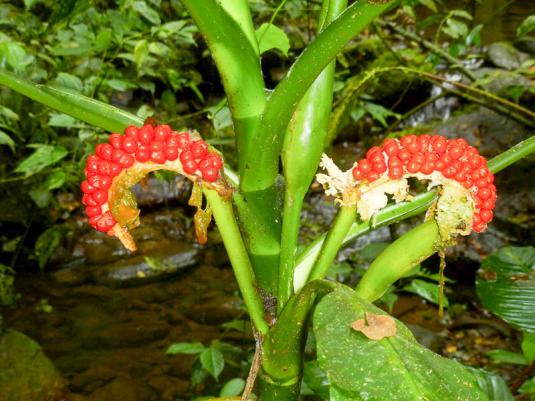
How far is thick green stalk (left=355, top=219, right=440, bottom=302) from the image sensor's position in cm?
62

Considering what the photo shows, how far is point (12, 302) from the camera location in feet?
10.9

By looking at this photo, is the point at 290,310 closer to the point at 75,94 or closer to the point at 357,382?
the point at 357,382

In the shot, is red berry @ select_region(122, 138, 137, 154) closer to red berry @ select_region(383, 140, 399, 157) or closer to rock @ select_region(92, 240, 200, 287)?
red berry @ select_region(383, 140, 399, 157)

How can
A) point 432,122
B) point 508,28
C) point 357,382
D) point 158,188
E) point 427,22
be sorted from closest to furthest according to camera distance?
point 357,382 < point 427,22 < point 158,188 < point 432,122 < point 508,28

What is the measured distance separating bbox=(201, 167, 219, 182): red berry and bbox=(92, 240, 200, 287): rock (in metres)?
3.18

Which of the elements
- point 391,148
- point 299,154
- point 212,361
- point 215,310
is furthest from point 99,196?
point 215,310

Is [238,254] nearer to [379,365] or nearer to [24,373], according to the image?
[379,365]

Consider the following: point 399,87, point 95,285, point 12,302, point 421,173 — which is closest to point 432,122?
point 399,87

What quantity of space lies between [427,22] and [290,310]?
1.93 metres

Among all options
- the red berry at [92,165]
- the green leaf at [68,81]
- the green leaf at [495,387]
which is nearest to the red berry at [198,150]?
the red berry at [92,165]

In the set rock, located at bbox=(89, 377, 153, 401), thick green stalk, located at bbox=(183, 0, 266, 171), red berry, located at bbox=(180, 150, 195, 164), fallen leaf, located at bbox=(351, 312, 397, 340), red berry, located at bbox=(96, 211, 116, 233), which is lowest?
rock, located at bbox=(89, 377, 153, 401)

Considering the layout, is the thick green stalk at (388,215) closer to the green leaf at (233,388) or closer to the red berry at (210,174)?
the red berry at (210,174)

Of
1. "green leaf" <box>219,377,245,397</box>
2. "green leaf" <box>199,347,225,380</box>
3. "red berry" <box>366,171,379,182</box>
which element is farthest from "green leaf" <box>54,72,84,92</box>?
"red berry" <box>366,171,379,182</box>

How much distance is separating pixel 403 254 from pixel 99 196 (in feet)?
1.15
